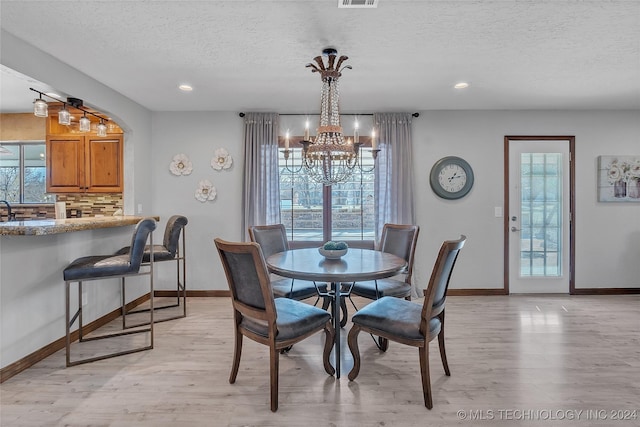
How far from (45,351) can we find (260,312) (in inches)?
A: 79.0

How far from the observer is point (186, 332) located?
9.91 feet

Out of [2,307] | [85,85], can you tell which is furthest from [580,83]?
[2,307]

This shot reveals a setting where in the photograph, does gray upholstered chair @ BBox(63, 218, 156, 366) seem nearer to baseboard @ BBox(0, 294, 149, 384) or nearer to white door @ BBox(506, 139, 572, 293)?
baseboard @ BBox(0, 294, 149, 384)

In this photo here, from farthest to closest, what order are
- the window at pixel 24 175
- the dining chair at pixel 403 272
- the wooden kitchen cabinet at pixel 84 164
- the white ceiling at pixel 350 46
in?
the window at pixel 24 175 → the wooden kitchen cabinet at pixel 84 164 → the dining chair at pixel 403 272 → the white ceiling at pixel 350 46

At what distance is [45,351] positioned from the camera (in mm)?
2514

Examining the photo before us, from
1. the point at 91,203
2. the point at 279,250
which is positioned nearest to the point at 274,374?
the point at 279,250

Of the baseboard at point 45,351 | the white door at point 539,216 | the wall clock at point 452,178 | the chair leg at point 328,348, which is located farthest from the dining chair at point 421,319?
the white door at point 539,216

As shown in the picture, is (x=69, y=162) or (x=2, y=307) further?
(x=69, y=162)

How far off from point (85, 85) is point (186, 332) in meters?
2.52

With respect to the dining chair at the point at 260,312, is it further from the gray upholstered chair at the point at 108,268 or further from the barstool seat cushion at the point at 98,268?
the barstool seat cushion at the point at 98,268

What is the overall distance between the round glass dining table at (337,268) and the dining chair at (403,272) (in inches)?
10.0

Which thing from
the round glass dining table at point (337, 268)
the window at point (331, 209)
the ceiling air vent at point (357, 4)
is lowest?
the round glass dining table at point (337, 268)

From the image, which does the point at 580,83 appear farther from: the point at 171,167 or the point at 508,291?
the point at 171,167

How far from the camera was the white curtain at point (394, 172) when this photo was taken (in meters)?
4.07
